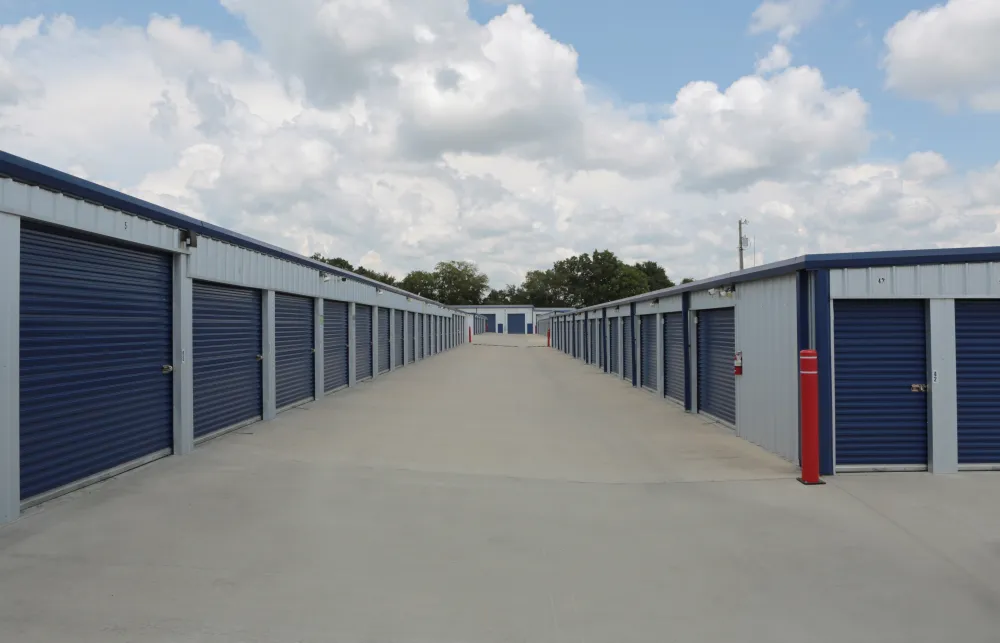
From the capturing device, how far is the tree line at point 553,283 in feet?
A: 312

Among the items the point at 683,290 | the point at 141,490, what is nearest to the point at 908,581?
the point at 141,490

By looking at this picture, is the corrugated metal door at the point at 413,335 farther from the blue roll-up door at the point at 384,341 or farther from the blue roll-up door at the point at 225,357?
the blue roll-up door at the point at 225,357

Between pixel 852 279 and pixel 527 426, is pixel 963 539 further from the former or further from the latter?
pixel 527 426


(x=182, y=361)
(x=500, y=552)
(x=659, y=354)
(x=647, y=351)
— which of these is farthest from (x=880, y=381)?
(x=647, y=351)

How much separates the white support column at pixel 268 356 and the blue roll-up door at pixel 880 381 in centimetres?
970

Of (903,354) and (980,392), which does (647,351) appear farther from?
(980,392)

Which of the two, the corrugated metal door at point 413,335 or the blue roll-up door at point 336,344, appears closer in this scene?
the blue roll-up door at point 336,344

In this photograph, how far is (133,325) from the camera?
→ 331 inches

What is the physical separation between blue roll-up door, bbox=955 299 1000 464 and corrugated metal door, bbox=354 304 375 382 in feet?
51.4

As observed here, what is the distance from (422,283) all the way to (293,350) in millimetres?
99865

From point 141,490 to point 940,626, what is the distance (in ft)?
24.0

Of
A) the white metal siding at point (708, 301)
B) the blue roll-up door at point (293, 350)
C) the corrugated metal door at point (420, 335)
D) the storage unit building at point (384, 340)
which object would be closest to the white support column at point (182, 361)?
the blue roll-up door at point (293, 350)

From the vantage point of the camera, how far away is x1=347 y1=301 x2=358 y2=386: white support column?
773 inches

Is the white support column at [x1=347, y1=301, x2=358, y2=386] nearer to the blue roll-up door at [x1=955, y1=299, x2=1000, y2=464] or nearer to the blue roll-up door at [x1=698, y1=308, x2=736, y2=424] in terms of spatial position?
the blue roll-up door at [x1=698, y1=308, x2=736, y2=424]
